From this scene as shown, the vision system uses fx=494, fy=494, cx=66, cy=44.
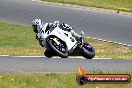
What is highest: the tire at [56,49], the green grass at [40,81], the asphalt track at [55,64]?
the tire at [56,49]

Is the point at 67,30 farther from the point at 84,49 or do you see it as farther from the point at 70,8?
the point at 70,8

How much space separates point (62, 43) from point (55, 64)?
19.2 ft

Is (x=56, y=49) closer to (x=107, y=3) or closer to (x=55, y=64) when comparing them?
(x=55, y=64)

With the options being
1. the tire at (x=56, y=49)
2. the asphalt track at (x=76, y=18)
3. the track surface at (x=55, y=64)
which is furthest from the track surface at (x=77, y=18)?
the tire at (x=56, y=49)

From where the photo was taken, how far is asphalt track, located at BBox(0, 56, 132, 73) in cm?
1609

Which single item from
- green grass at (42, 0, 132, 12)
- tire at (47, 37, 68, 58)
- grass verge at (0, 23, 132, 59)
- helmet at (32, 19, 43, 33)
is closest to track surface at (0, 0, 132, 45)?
green grass at (42, 0, 132, 12)

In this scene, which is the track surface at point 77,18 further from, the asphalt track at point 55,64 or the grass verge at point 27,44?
the asphalt track at point 55,64

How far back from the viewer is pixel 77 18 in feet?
105

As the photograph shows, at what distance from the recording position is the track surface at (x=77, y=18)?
1128 inches

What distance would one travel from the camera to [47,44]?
10812mm

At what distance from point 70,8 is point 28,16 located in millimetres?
3756

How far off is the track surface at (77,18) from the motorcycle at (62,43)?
1562cm

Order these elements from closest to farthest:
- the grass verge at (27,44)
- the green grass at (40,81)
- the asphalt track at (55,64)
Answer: the green grass at (40,81) → the asphalt track at (55,64) → the grass verge at (27,44)

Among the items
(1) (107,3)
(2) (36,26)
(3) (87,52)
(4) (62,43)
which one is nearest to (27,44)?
(3) (87,52)
